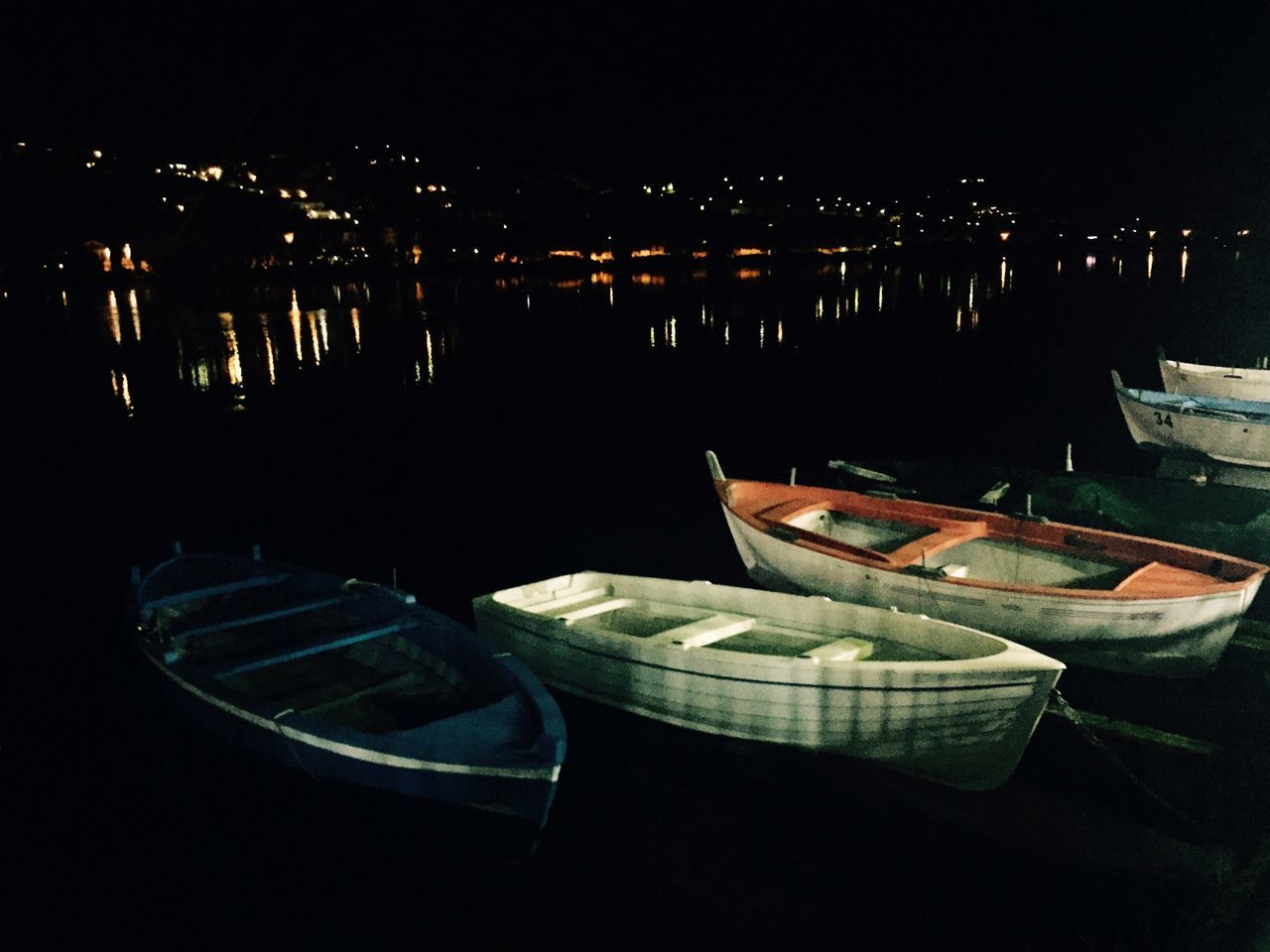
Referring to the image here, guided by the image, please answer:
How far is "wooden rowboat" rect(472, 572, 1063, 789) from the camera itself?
794 cm

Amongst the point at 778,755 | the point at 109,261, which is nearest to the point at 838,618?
the point at 778,755

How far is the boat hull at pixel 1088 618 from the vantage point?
975 cm

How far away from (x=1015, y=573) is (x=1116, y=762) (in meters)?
3.74

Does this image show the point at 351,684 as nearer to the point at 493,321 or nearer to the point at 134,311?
the point at 493,321

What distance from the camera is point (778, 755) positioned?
9234mm

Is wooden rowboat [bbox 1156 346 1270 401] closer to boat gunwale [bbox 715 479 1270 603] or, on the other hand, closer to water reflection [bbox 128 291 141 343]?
boat gunwale [bbox 715 479 1270 603]

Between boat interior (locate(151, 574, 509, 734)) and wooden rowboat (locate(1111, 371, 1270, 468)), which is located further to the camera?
wooden rowboat (locate(1111, 371, 1270, 468))

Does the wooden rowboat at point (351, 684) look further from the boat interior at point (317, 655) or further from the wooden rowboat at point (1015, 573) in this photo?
the wooden rowboat at point (1015, 573)

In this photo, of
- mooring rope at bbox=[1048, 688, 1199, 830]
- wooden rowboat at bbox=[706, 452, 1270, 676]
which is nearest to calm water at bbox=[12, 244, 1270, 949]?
mooring rope at bbox=[1048, 688, 1199, 830]

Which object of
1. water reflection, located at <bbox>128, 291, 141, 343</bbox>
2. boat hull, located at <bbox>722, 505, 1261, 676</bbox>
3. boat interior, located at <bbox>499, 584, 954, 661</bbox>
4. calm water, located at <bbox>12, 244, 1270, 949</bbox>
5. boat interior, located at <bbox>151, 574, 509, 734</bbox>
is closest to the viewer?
calm water, located at <bbox>12, 244, 1270, 949</bbox>

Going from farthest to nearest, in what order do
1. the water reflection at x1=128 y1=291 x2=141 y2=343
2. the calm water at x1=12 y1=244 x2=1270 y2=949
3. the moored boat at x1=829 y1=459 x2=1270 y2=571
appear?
the water reflection at x1=128 y1=291 x2=141 y2=343
the moored boat at x1=829 y1=459 x2=1270 y2=571
the calm water at x1=12 y1=244 x2=1270 y2=949

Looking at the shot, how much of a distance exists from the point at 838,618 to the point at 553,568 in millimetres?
8367

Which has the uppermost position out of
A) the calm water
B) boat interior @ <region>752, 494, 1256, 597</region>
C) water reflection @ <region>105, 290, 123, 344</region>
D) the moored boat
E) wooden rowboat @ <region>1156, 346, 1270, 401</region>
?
water reflection @ <region>105, 290, 123, 344</region>

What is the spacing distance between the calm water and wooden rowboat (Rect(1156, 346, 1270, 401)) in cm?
218
